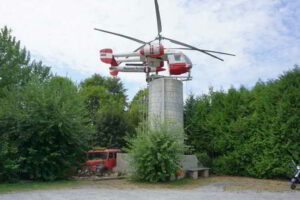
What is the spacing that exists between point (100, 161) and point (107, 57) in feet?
21.5

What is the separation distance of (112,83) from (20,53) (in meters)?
19.1

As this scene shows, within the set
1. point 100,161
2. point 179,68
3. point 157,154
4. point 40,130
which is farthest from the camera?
point 179,68

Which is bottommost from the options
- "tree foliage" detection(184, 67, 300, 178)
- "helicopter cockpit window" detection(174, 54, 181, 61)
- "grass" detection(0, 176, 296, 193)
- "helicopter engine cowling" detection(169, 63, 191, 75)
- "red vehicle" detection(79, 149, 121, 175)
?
"grass" detection(0, 176, 296, 193)

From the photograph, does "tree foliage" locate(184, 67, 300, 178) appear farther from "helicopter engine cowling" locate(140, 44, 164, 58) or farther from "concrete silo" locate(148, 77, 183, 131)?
"helicopter engine cowling" locate(140, 44, 164, 58)

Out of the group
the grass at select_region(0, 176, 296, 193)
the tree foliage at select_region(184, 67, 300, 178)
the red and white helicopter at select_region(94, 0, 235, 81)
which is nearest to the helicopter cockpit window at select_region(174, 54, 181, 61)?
the red and white helicopter at select_region(94, 0, 235, 81)

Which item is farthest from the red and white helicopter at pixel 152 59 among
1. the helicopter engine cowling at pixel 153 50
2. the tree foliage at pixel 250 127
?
the tree foliage at pixel 250 127

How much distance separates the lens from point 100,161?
61.1 feet

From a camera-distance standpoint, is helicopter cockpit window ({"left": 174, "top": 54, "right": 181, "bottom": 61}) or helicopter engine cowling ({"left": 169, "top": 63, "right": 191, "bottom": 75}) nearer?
helicopter engine cowling ({"left": 169, "top": 63, "right": 191, "bottom": 75})

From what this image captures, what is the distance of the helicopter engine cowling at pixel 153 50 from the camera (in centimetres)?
1980

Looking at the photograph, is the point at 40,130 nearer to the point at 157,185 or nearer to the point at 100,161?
Answer: the point at 100,161

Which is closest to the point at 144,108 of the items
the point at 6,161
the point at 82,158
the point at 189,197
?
the point at 82,158

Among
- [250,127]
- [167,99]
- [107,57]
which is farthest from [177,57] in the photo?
[250,127]

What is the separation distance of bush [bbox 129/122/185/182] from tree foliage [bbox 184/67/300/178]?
3.50 meters

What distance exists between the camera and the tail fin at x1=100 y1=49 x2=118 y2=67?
2172cm
